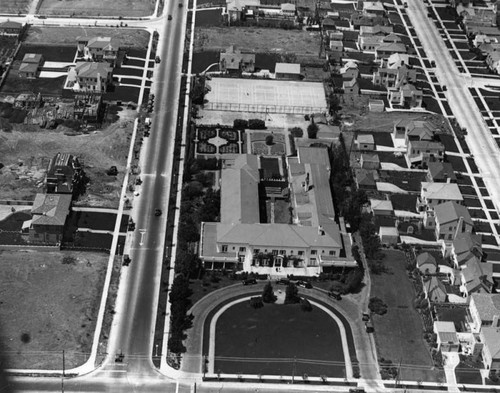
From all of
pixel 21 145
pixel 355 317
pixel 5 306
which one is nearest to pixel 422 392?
pixel 355 317

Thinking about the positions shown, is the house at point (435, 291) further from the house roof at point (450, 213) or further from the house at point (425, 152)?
the house at point (425, 152)

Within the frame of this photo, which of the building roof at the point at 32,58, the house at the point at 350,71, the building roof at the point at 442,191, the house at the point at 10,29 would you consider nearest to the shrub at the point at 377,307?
the building roof at the point at 442,191

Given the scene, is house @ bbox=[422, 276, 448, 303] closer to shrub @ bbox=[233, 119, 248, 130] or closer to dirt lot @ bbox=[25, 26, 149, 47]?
shrub @ bbox=[233, 119, 248, 130]

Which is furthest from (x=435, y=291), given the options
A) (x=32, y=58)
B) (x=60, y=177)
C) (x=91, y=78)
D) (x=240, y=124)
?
(x=32, y=58)

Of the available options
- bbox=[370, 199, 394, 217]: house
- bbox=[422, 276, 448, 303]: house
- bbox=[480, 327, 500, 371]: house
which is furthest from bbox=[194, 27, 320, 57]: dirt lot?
bbox=[480, 327, 500, 371]: house

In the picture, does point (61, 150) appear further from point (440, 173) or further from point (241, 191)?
point (440, 173)
